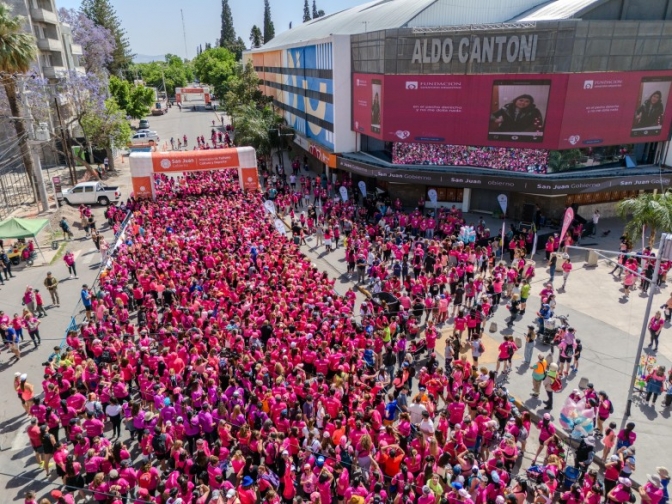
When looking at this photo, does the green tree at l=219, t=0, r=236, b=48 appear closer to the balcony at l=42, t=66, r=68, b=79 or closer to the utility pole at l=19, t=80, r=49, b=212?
the balcony at l=42, t=66, r=68, b=79

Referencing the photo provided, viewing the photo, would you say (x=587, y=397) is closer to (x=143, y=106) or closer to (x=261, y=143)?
(x=261, y=143)

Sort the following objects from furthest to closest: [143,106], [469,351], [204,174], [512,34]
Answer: [143,106] < [204,174] < [512,34] < [469,351]

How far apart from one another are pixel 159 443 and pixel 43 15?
50049 mm

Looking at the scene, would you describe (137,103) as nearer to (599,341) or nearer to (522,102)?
(522,102)

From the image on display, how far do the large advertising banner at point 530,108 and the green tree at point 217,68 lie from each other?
58.6 metres

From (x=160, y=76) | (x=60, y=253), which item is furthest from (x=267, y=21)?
(x=60, y=253)

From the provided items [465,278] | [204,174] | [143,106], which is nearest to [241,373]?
[465,278]

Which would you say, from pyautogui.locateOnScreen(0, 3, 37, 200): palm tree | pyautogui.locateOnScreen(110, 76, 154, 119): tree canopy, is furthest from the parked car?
pyautogui.locateOnScreen(0, 3, 37, 200): palm tree

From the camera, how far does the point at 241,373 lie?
1216cm

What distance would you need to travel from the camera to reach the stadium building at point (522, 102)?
25734 millimetres

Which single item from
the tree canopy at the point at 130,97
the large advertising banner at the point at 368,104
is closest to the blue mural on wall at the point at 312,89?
the large advertising banner at the point at 368,104

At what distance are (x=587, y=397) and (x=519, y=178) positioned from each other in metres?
17.6

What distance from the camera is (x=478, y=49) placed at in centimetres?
2683

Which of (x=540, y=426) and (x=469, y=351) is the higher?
(x=540, y=426)
